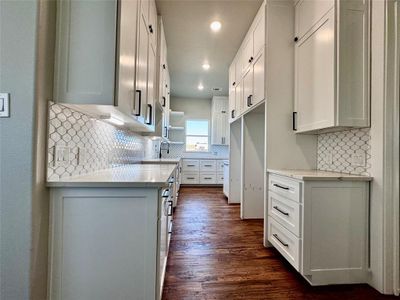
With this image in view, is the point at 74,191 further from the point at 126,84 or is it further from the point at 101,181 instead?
the point at 126,84

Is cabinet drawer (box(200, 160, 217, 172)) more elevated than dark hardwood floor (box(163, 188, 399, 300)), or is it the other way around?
cabinet drawer (box(200, 160, 217, 172))

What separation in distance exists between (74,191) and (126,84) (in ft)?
2.43

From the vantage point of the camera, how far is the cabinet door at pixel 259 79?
2588mm

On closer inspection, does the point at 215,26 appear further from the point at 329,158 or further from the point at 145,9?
the point at 329,158

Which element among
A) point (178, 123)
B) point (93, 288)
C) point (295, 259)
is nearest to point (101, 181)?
point (93, 288)

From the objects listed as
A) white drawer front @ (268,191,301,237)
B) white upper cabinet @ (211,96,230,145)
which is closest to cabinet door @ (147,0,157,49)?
white drawer front @ (268,191,301,237)

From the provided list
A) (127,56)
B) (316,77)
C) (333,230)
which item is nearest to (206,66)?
(316,77)

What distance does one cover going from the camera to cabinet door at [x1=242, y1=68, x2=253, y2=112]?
9.93 feet

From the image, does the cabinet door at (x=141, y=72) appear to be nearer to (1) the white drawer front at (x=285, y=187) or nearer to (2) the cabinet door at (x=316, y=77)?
(1) the white drawer front at (x=285, y=187)

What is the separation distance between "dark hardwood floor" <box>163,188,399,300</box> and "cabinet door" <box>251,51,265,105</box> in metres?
1.72

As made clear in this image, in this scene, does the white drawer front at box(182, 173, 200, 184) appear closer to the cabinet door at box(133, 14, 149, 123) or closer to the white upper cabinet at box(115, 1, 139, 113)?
the cabinet door at box(133, 14, 149, 123)

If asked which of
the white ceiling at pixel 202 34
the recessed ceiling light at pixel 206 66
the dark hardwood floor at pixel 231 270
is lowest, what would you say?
the dark hardwood floor at pixel 231 270

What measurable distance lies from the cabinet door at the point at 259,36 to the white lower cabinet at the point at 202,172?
13.3 feet

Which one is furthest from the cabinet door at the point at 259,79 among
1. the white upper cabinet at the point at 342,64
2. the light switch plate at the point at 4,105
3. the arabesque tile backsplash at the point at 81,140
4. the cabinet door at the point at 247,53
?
the light switch plate at the point at 4,105
